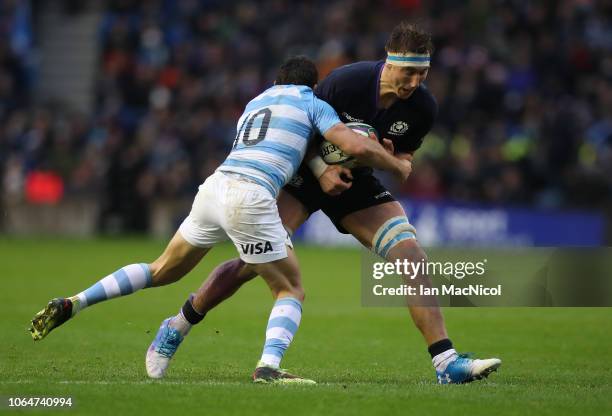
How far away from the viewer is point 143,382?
7.37 m

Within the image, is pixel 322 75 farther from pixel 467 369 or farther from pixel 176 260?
pixel 467 369

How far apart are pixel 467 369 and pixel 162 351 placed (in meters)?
2.08

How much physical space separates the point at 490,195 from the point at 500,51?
458cm

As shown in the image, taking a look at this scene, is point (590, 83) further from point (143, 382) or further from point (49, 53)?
point (143, 382)

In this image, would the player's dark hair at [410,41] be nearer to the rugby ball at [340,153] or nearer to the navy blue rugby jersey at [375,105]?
the navy blue rugby jersey at [375,105]

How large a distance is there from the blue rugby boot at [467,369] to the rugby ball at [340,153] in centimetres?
149

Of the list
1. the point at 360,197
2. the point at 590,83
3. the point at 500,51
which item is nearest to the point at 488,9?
the point at 500,51

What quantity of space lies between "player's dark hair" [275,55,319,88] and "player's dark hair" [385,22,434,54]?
0.58m

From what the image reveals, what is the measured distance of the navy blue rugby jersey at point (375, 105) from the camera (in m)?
8.05

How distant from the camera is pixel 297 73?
774 centimetres

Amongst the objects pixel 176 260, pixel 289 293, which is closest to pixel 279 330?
pixel 289 293

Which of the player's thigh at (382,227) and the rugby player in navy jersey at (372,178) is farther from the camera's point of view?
the player's thigh at (382,227)

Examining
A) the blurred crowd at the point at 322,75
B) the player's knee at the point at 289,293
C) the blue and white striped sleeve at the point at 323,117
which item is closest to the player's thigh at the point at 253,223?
the player's knee at the point at 289,293

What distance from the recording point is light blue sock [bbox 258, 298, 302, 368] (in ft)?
24.2
